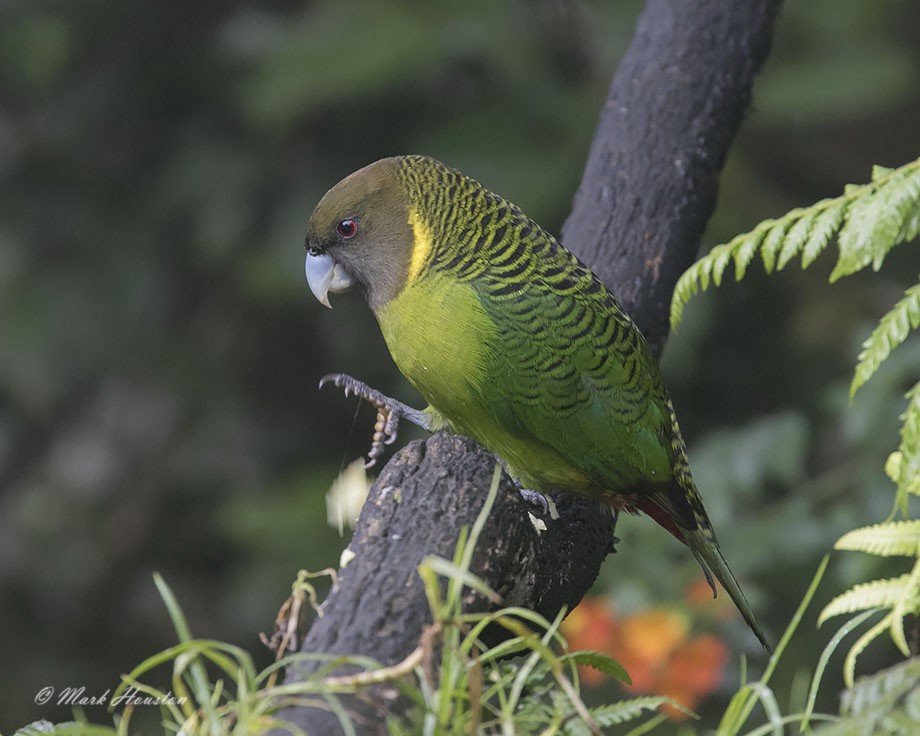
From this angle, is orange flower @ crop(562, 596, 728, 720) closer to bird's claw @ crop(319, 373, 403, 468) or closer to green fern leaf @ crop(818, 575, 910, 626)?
bird's claw @ crop(319, 373, 403, 468)

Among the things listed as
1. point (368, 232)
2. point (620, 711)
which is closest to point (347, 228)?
point (368, 232)

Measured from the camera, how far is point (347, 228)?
2.85 metres

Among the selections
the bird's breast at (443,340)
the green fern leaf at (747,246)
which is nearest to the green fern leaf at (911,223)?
the green fern leaf at (747,246)

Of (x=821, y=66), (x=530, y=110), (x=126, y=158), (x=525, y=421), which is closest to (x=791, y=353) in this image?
(x=821, y=66)

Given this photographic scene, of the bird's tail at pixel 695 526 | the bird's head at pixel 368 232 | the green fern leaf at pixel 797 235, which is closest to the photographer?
the green fern leaf at pixel 797 235

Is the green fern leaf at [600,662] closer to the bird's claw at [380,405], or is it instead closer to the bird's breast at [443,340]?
the bird's breast at [443,340]

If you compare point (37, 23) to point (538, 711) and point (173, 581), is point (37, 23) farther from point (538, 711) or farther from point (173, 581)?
point (538, 711)

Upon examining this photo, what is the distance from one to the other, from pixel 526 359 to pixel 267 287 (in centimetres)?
199

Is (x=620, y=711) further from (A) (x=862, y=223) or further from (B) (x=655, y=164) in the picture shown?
(B) (x=655, y=164)

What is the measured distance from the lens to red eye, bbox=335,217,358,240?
2.84 metres

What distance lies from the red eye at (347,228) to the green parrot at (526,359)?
0.06m

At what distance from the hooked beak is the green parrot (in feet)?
0.33

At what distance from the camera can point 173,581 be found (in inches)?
207

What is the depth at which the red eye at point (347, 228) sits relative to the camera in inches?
112
